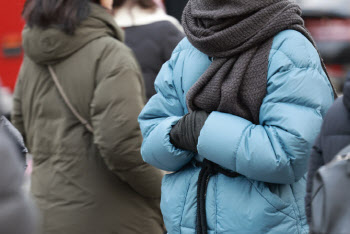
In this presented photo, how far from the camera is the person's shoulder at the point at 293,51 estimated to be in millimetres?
2451

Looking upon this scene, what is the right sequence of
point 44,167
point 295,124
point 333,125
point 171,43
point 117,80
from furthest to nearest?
point 171,43 → point 44,167 → point 117,80 → point 295,124 → point 333,125

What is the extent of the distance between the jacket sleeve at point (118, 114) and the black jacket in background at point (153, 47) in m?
0.89

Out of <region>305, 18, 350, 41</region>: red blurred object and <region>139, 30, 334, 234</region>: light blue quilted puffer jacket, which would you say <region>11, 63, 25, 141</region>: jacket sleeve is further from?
<region>305, 18, 350, 41</region>: red blurred object

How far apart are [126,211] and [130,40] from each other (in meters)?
1.35

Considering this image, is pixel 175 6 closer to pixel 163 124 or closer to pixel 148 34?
pixel 148 34

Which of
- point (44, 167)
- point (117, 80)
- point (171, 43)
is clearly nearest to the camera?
point (117, 80)

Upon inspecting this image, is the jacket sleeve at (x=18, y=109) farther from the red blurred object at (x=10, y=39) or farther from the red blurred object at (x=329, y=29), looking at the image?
the red blurred object at (x=329, y=29)

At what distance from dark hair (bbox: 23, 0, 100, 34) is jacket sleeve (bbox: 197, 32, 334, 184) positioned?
3.68 feet

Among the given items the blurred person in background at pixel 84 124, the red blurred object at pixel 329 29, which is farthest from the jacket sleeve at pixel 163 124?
the red blurred object at pixel 329 29

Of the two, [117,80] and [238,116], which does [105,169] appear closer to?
[117,80]

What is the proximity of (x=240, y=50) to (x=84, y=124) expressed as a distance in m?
1.10

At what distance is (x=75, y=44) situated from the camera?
10.7 ft

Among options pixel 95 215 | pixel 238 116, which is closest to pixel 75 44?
pixel 95 215

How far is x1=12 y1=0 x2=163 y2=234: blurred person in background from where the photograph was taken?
3213 mm
